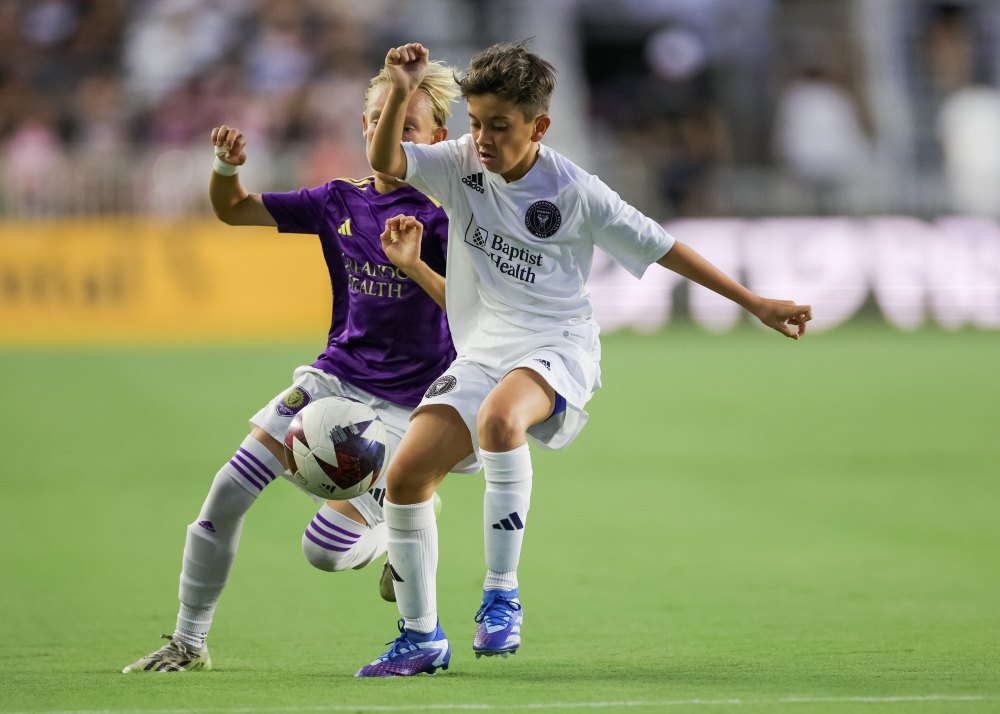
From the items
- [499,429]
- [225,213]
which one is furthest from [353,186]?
[499,429]

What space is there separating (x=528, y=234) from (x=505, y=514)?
3.42ft

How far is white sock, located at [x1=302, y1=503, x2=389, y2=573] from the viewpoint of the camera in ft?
21.4

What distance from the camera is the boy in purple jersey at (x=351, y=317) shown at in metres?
5.91

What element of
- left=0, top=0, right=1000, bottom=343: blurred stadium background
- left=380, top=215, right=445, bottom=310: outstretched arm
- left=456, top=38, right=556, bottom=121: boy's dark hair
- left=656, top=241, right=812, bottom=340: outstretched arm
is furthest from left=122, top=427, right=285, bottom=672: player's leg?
left=0, top=0, right=1000, bottom=343: blurred stadium background

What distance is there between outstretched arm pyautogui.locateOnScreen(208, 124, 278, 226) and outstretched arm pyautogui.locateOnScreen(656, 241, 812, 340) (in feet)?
5.42

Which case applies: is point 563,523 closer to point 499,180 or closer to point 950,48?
point 499,180

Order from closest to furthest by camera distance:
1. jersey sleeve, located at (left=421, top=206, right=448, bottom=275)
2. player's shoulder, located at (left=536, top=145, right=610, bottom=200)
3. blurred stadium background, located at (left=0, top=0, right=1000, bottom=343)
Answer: player's shoulder, located at (left=536, top=145, right=610, bottom=200)
jersey sleeve, located at (left=421, top=206, right=448, bottom=275)
blurred stadium background, located at (left=0, top=0, right=1000, bottom=343)

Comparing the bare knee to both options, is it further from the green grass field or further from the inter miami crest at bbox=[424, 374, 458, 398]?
the green grass field

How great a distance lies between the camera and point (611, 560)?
27.1ft

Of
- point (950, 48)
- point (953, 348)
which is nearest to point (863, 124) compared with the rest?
point (950, 48)

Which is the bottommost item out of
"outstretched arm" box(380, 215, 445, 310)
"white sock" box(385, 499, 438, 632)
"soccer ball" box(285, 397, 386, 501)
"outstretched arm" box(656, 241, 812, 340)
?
"white sock" box(385, 499, 438, 632)

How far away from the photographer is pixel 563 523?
368 inches

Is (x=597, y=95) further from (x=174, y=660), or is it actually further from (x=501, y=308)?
(x=174, y=660)

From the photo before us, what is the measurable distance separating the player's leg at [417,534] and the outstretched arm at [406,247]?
562 mm
